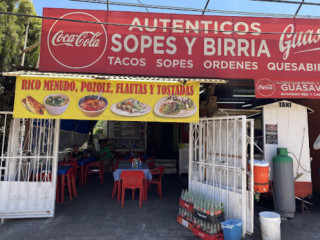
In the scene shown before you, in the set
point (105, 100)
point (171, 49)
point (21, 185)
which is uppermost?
point (171, 49)

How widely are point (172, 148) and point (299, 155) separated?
830cm

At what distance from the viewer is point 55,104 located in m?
4.81

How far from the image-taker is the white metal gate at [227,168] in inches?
169

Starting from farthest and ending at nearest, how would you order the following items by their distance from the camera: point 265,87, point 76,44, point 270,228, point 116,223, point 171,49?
point 171,49, point 76,44, point 265,87, point 116,223, point 270,228

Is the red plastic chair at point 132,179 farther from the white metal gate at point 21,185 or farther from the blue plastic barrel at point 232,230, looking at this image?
the blue plastic barrel at point 232,230

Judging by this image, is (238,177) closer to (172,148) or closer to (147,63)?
(147,63)

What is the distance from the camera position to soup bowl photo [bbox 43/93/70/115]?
4.80 m

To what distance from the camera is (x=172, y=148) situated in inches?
538

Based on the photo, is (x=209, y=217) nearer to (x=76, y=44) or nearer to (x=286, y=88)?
(x=286, y=88)

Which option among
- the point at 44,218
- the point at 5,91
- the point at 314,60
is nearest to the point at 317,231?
the point at 314,60

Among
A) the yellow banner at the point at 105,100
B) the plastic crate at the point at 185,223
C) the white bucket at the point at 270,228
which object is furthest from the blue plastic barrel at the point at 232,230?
the yellow banner at the point at 105,100

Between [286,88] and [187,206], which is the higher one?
[286,88]

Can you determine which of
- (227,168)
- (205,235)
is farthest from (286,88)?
(205,235)

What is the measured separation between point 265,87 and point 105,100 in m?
3.85
